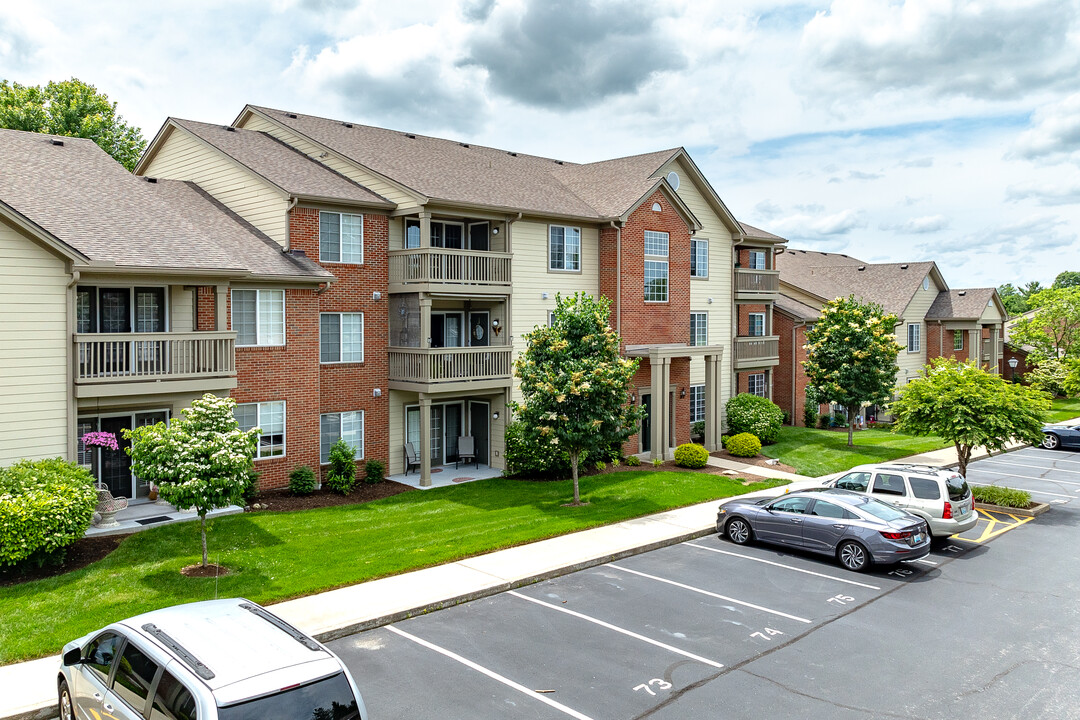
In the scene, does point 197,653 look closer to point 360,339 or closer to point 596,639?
point 596,639

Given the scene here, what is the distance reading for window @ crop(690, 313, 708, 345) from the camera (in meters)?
33.1

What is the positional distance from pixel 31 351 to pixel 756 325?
3113cm

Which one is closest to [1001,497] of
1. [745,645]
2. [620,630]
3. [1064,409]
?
[745,645]

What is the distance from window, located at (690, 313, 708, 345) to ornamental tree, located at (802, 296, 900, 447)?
459 centimetres

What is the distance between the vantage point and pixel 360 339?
78.5ft

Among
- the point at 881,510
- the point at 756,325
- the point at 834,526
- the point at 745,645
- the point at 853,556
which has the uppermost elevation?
the point at 756,325

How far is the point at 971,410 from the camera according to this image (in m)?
22.1

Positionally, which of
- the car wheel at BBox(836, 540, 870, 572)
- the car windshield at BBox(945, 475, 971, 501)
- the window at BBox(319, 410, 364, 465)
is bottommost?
the car wheel at BBox(836, 540, 870, 572)

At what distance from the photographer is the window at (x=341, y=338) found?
23094mm

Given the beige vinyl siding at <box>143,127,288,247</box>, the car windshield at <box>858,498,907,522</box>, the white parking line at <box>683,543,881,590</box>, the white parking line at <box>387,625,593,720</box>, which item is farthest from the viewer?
the beige vinyl siding at <box>143,127,288,247</box>

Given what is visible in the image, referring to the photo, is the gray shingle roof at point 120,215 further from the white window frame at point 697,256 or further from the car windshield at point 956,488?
the white window frame at point 697,256

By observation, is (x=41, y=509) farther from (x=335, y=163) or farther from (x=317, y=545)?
(x=335, y=163)

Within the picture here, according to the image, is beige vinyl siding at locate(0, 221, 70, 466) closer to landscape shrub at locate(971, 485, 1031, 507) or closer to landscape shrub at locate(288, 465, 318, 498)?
landscape shrub at locate(288, 465, 318, 498)

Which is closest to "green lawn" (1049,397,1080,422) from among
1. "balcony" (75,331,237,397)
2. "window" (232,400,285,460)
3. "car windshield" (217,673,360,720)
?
"window" (232,400,285,460)
